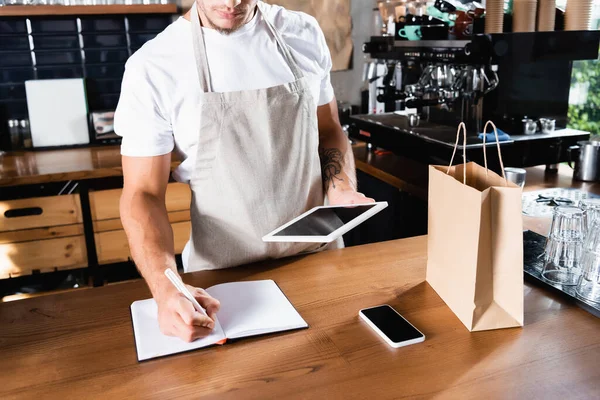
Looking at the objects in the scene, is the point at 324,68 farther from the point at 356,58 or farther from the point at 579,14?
the point at 356,58

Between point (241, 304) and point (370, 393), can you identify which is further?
point (241, 304)

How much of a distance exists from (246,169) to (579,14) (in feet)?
5.19

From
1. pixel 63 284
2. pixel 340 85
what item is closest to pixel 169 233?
pixel 63 284

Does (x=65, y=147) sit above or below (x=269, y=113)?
below

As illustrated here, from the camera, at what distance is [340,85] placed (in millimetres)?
3691

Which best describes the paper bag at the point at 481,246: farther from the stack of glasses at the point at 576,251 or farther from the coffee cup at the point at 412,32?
the coffee cup at the point at 412,32

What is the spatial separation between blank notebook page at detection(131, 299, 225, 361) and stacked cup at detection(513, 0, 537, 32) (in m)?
1.76

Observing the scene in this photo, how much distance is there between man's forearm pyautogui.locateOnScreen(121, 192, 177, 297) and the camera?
46.8 inches

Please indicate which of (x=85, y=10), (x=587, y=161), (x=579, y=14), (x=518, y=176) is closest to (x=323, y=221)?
(x=518, y=176)

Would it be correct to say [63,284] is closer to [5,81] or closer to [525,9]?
[5,81]

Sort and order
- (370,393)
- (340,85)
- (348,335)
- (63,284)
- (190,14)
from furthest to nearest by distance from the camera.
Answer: (340,85)
(63,284)
(190,14)
(348,335)
(370,393)

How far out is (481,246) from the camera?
101 cm

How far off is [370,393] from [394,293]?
1.19 feet

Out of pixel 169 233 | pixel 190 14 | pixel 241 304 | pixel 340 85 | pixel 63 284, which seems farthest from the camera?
pixel 340 85
